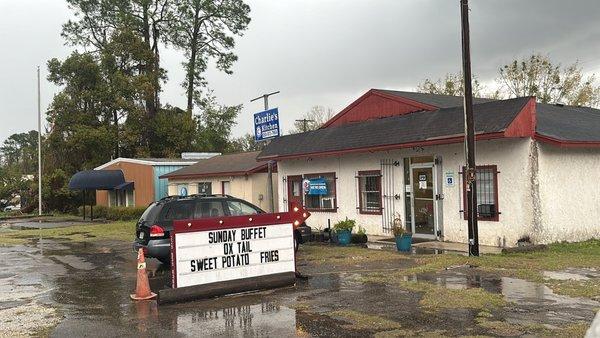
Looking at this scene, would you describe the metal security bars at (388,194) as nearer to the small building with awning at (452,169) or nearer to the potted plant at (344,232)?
the small building with awning at (452,169)

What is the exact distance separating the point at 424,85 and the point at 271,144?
29.7 metres

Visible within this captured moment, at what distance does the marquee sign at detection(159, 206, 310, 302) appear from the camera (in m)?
9.18

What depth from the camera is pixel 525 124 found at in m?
13.6

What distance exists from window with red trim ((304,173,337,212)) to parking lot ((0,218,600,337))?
6.05 metres

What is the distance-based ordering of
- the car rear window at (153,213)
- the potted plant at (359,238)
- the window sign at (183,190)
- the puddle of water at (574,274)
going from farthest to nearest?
1. the window sign at (183,190)
2. the potted plant at (359,238)
3. the car rear window at (153,213)
4. the puddle of water at (574,274)

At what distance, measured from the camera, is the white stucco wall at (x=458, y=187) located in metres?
13.8

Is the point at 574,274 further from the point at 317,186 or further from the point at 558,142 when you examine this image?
the point at 317,186

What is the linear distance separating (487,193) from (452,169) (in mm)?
1212

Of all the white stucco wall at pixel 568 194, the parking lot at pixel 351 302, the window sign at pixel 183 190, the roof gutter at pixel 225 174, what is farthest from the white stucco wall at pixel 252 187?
the white stucco wall at pixel 568 194

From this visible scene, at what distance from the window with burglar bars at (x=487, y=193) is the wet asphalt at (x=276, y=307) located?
356 centimetres

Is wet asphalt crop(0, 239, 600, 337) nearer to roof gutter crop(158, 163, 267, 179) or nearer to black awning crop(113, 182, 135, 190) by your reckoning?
roof gutter crop(158, 163, 267, 179)

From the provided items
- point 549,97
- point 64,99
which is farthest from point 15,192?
point 549,97

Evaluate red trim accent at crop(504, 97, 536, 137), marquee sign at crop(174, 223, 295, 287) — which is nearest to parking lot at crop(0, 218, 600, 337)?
marquee sign at crop(174, 223, 295, 287)

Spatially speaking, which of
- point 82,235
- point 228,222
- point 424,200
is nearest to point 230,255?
point 228,222
